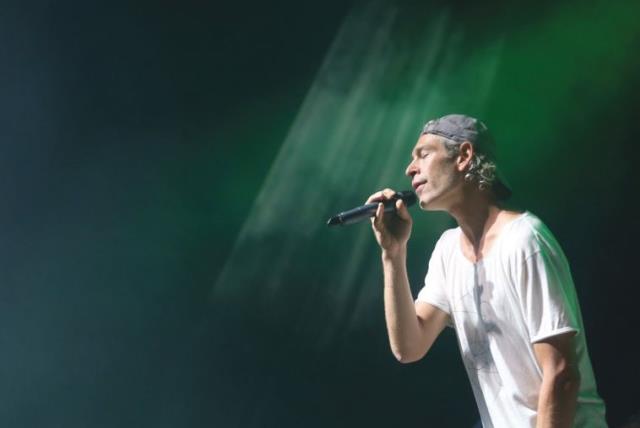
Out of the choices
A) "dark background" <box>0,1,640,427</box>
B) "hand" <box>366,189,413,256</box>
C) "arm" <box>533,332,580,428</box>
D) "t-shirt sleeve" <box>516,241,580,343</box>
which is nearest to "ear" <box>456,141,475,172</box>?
"hand" <box>366,189,413,256</box>

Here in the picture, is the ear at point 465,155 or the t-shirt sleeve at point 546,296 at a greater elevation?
the ear at point 465,155

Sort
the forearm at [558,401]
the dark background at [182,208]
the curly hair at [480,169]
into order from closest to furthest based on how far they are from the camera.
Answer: the forearm at [558,401] < the curly hair at [480,169] < the dark background at [182,208]

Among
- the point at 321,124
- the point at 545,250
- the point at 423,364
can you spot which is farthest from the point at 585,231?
the point at 545,250

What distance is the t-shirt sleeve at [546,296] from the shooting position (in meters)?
1.28

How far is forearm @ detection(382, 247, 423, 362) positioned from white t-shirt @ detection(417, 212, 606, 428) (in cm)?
11

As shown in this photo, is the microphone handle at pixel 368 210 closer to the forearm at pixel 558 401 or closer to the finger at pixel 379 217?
the finger at pixel 379 217

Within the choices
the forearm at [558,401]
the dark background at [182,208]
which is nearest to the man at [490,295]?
the forearm at [558,401]

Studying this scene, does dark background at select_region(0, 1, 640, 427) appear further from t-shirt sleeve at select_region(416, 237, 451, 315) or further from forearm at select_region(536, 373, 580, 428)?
forearm at select_region(536, 373, 580, 428)

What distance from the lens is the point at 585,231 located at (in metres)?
2.48

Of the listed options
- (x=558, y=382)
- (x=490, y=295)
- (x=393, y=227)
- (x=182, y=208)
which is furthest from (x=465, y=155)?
(x=182, y=208)

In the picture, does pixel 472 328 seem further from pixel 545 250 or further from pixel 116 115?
pixel 116 115

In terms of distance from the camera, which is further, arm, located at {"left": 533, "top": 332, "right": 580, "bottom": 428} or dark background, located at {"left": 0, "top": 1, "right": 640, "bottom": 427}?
dark background, located at {"left": 0, "top": 1, "right": 640, "bottom": 427}

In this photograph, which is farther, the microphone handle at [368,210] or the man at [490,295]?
the microphone handle at [368,210]

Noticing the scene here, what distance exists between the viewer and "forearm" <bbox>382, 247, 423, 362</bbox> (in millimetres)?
1596
